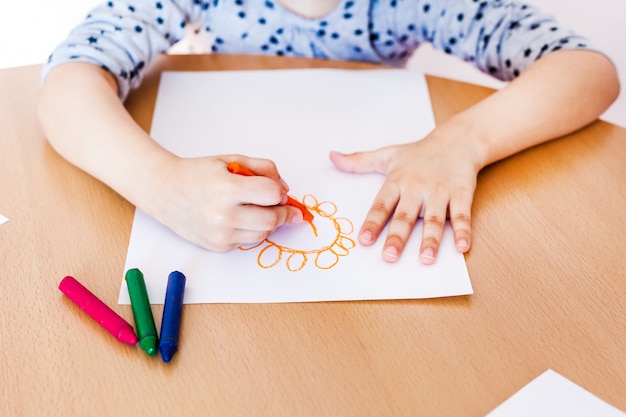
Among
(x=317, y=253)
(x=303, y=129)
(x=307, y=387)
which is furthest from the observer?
(x=303, y=129)

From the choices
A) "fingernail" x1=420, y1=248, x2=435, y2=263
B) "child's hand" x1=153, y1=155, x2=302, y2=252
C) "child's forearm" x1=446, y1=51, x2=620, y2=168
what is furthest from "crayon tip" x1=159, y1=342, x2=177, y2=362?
"child's forearm" x1=446, y1=51, x2=620, y2=168

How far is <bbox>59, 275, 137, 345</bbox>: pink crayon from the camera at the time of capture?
448mm

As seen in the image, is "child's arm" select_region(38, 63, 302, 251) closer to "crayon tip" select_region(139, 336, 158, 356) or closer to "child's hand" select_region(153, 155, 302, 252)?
"child's hand" select_region(153, 155, 302, 252)

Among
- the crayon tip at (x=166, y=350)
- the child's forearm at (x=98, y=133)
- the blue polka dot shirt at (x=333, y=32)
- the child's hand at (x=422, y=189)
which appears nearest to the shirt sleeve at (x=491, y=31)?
the blue polka dot shirt at (x=333, y=32)

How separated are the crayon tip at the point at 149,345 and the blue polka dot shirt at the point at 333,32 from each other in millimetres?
355

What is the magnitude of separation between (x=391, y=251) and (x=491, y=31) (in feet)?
1.26

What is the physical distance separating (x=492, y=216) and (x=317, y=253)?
17 cm

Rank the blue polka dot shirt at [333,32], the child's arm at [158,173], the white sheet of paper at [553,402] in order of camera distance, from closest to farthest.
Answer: the white sheet of paper at [553,402] → the child's arm at [158,173] → the blue polka dot shirt at [333,32]

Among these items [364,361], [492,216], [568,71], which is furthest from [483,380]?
[568,71]

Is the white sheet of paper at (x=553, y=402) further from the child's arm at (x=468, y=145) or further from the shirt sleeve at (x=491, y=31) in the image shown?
the shirt sleeve at (x=491, y=31)

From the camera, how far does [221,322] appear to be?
18.4 inches

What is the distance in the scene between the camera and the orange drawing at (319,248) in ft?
1.71

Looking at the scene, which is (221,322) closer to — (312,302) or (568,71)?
(312,302)

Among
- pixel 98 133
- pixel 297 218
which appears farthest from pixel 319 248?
pixel 98 133
